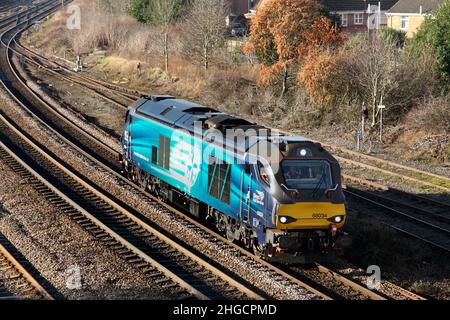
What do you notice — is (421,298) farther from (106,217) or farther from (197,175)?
(106,217)

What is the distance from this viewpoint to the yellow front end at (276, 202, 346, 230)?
15773 millimetres

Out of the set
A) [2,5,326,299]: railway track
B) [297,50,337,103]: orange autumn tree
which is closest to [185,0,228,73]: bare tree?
[297,50,337,103]: orange autumn tree

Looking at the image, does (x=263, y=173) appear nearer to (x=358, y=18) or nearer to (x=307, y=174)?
(x=307, y=174)

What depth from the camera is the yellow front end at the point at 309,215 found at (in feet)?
51.8

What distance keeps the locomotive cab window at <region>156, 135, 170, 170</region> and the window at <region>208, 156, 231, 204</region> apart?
9.74ft

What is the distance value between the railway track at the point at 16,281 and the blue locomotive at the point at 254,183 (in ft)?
15.8

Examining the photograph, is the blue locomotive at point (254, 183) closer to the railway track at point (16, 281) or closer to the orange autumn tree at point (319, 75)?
the railway track at point (16, 281)

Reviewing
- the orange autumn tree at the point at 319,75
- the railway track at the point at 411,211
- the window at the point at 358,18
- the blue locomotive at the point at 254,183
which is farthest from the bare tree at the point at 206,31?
the window at the point at 358,18

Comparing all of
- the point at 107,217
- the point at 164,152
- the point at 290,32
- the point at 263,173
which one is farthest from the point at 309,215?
the point at 290,32

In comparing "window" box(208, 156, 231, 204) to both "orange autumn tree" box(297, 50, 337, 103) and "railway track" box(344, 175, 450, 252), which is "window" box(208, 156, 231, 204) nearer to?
"railway track" box(344, 175, 450, 252)

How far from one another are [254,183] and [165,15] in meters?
37.5
